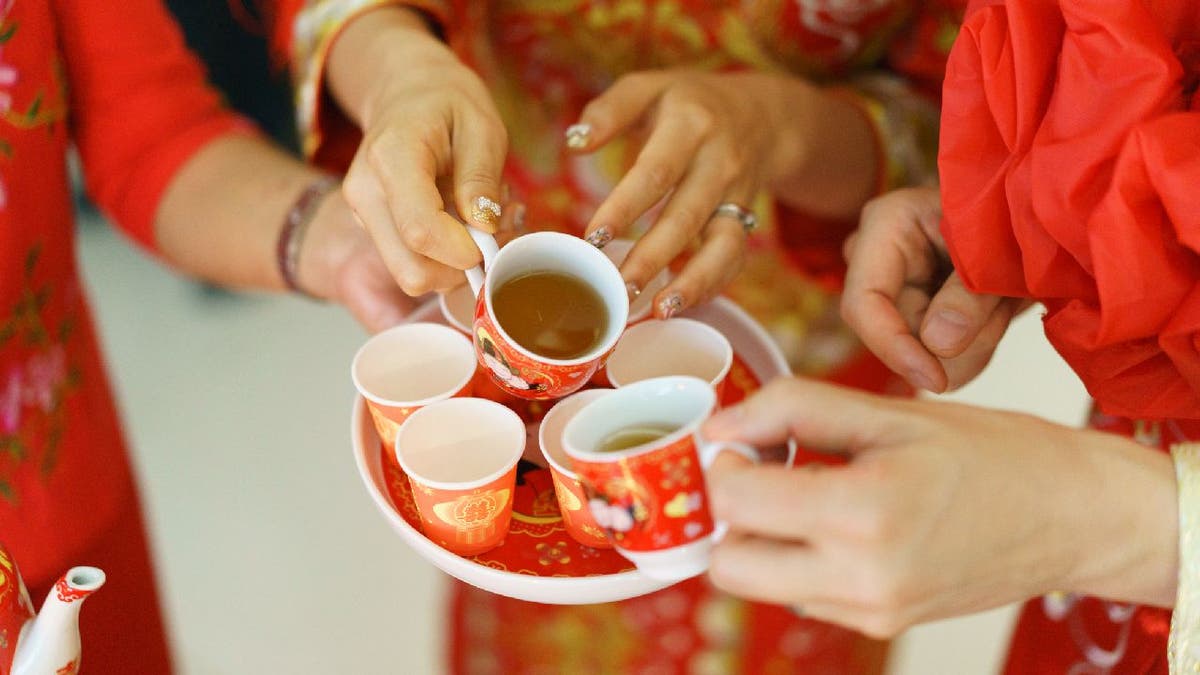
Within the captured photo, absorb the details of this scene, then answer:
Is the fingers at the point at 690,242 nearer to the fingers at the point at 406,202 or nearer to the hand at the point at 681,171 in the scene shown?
the hand at the point at 681,171

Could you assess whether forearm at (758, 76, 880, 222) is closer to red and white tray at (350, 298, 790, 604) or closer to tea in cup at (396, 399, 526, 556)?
red and white tray at (350, 298, 790, 604)

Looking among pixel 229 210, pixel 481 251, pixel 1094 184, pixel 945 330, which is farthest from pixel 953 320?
pixel 229 210

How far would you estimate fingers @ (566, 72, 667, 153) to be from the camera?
3.21 ft

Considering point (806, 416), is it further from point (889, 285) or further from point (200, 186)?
point (200, 186)

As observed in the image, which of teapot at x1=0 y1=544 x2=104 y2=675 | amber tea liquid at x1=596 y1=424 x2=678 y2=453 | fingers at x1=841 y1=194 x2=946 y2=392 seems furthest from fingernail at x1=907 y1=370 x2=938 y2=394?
teapot at x1=0 y1=544 x2=104 y2=675

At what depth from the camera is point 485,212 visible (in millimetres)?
846

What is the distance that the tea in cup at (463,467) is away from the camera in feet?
2.60

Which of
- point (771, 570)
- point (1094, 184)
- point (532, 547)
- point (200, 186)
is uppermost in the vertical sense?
point (1094, 184)

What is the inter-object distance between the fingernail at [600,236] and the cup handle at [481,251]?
0.10 meters

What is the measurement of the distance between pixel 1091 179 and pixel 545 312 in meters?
0.45

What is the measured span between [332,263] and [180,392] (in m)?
1.36

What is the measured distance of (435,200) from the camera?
2.73 ft

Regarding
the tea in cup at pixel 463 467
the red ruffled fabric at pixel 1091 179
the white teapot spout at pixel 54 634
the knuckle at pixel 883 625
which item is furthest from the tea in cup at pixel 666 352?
the white teapot spout at pixel 54 634

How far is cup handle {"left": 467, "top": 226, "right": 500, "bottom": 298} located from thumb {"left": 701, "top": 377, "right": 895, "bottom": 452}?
0.30 meters
